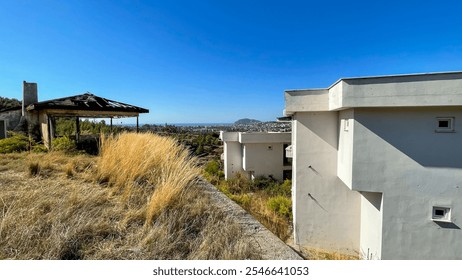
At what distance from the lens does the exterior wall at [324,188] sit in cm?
689

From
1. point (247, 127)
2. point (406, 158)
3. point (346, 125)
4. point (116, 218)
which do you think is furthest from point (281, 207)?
point (247, 127)

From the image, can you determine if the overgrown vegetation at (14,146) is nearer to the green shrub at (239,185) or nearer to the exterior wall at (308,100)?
the exterior wall at (308,100)

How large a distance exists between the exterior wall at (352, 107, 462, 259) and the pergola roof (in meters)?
8.17

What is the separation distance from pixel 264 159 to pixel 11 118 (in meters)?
14.3

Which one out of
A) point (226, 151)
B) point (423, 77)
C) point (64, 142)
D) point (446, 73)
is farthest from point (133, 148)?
point (226, 151)

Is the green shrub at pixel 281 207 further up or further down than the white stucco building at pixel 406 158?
further down

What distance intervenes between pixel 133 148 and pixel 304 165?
5.60m

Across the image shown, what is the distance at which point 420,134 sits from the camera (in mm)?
4926

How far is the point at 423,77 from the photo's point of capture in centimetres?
470

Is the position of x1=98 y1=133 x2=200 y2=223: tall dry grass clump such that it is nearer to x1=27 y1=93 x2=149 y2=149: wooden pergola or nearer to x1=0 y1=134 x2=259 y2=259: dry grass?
x1=0 y1=134 x2=259 y2=259: dry grass

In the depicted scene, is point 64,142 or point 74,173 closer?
point 74,173

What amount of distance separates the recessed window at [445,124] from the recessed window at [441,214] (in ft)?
6.36

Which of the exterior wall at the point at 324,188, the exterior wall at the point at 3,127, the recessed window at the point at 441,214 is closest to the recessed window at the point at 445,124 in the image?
the recessed window at the point at 441,214

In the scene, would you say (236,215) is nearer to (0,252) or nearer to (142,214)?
(142,214)
